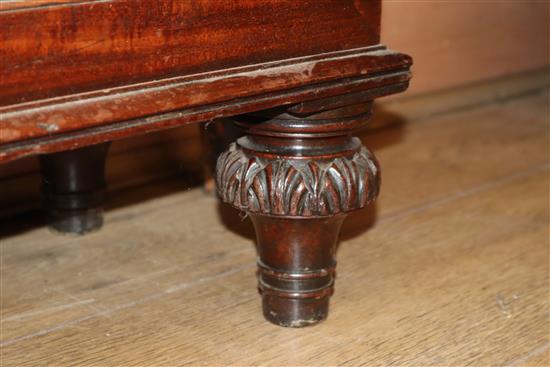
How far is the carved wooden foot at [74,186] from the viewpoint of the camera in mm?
1166

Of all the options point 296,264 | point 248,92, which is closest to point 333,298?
point 296,264

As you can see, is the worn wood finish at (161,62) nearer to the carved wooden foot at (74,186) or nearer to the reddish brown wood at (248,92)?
the reddish brown wood at (248,92)

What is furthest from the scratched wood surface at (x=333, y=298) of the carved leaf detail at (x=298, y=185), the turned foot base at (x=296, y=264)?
the carved leaf detail at (x=298, y=185)

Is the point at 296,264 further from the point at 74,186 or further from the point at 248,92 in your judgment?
the point at 74,186

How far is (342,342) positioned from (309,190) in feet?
0.62

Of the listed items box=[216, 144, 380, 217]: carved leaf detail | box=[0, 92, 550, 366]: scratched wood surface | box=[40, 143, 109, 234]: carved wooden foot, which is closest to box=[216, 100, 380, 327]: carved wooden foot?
box=[216, 144, 380, 217]: carved leaf detail

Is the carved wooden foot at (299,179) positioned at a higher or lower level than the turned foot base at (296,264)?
higher

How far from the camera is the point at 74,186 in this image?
1.19m

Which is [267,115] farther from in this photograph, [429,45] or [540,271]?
[429,45]

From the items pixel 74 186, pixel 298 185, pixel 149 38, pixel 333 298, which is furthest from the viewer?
pixel 74 186

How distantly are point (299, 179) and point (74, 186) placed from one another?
456 mm

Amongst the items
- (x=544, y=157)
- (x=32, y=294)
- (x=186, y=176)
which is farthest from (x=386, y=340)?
(x=544, y=157)

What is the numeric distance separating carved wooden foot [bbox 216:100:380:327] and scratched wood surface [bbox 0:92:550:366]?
0.35 feet

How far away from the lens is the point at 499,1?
6.88ft
